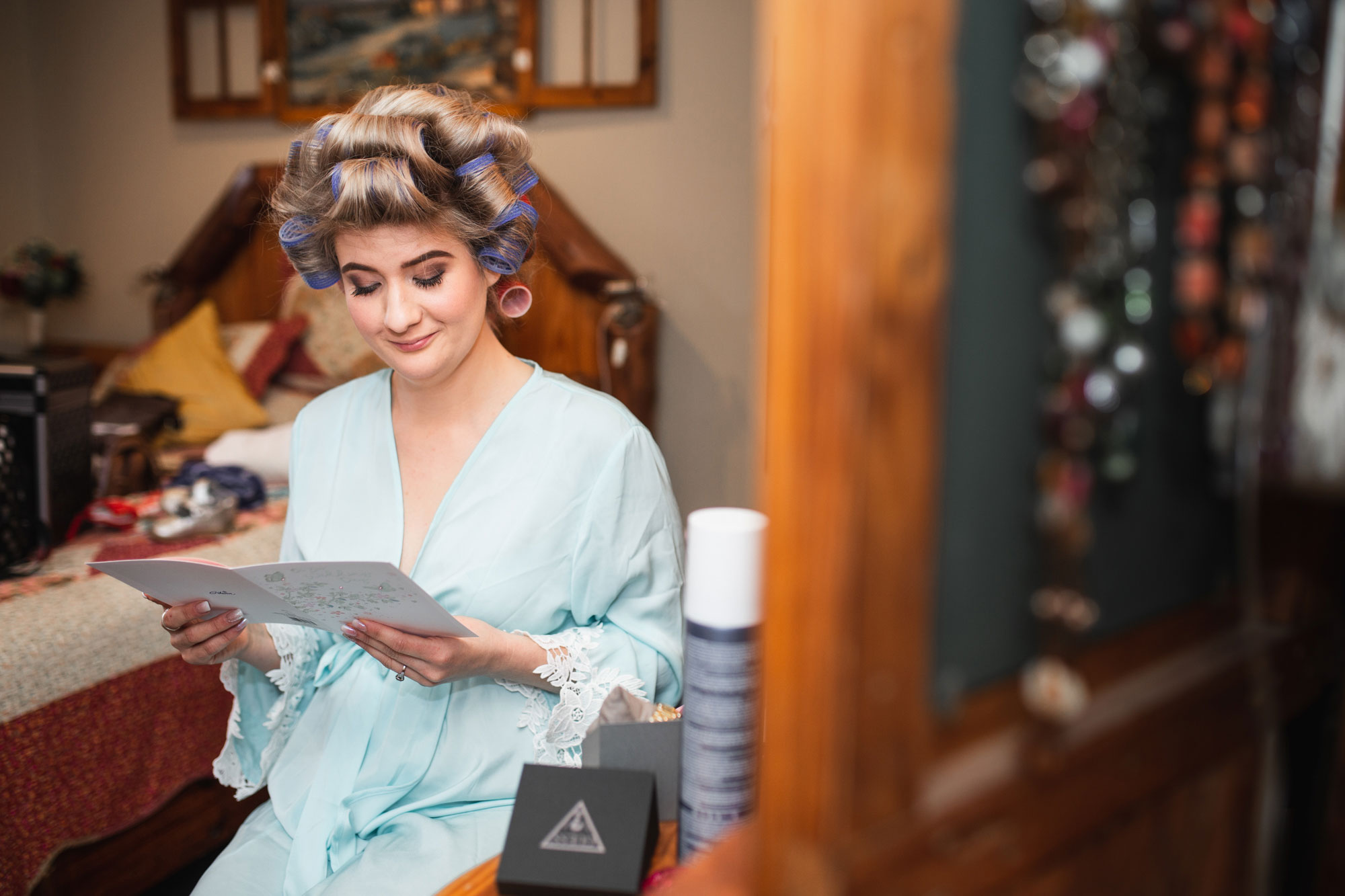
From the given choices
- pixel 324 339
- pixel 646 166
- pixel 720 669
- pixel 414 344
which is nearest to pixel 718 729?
pixel 720 669

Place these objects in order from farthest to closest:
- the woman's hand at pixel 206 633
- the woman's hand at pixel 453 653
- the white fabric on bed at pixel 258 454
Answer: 1. the white fabric on bed at pixel 258 454
2. the woman's hand at pixel 206 633
3. the woman's hand at pixel 453 653

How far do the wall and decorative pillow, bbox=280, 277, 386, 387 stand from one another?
2.41 ft

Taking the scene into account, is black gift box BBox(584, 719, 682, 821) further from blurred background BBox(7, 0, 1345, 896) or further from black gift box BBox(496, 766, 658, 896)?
blurred background BBox(7, 0, 1345, 896)

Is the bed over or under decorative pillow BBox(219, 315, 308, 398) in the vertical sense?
under

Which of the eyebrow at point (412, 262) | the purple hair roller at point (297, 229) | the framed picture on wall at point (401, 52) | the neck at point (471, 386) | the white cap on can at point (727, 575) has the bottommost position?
the white cap on can at point (727, 575)

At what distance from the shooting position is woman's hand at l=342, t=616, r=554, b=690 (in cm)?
101

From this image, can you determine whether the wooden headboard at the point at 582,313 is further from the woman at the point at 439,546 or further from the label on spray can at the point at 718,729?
the label on spray can at the point at 718,729

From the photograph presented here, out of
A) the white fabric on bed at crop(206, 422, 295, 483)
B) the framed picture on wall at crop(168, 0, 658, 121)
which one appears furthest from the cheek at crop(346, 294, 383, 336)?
the framed picture on wall at crop(168, 0, 658, 121)

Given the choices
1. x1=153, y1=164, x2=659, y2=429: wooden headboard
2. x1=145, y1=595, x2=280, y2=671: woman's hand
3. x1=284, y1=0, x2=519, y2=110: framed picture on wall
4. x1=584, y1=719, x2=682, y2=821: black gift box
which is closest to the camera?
x1=584, y1=719, x2=682, y2=821: black gift box

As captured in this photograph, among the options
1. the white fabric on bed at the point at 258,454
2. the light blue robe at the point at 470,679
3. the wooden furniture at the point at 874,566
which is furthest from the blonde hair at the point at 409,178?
the white fabric on bed at the point at 258,454

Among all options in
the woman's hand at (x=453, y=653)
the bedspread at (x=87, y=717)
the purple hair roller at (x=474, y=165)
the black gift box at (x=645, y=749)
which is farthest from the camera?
the bedspread at (x=87, y=717)

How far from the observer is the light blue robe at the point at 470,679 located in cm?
109

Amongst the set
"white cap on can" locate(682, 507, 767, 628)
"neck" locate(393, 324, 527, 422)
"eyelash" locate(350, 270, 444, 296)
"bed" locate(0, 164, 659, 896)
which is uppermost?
"eyelash" locate(350, 270, 444, 296)

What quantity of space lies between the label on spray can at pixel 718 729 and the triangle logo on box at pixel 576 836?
7cm
